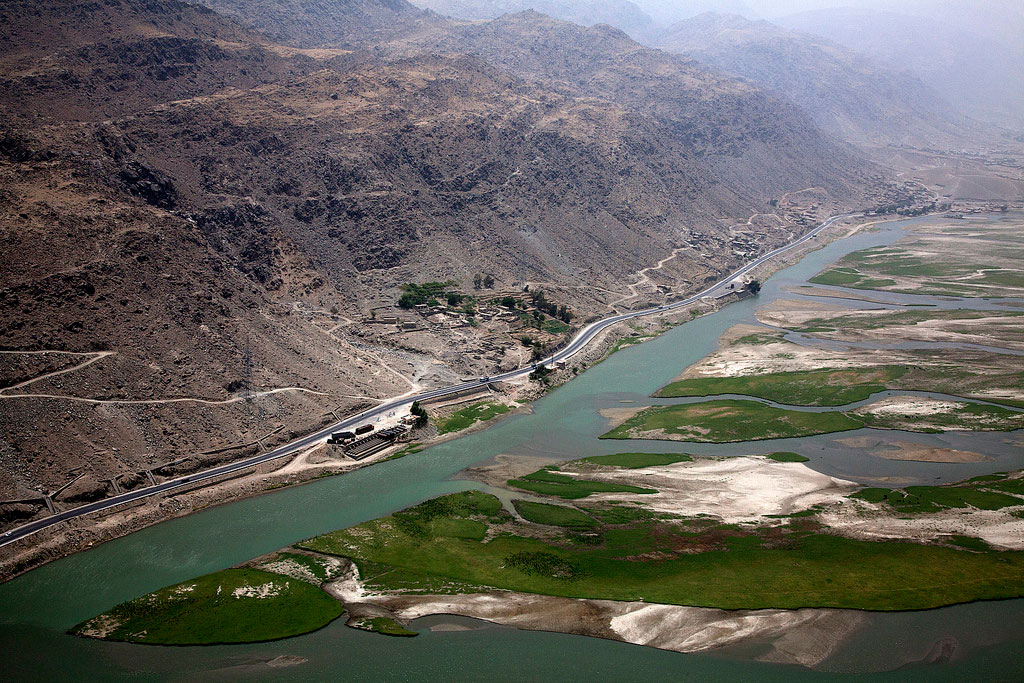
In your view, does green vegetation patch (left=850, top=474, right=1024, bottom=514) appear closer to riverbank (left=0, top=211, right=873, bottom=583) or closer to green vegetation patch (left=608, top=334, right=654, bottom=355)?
riverbank (left=0, top=211, right=873, bottom=583)

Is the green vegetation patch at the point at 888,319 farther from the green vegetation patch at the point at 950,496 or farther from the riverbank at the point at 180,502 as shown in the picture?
the green vegetation patch at the point at 950,496

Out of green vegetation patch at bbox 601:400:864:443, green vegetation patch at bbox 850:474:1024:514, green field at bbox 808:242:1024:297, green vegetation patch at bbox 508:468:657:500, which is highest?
green field at bbox 808:242:1024:297

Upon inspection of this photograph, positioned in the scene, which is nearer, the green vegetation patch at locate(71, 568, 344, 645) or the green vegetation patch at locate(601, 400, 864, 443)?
the green vegetation patch at locate(71, 568, 344, 645)

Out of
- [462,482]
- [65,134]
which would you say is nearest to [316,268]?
[65,134]

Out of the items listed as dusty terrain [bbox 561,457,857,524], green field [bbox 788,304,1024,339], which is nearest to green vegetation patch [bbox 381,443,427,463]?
dusty terrain [bbox 561,457,857,524]

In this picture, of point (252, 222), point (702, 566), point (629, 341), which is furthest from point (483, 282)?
point (702, 566)

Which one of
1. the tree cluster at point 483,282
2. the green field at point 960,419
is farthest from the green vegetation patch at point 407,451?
the green field at point 960,419

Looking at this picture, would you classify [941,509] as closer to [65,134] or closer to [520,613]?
[520,613]
